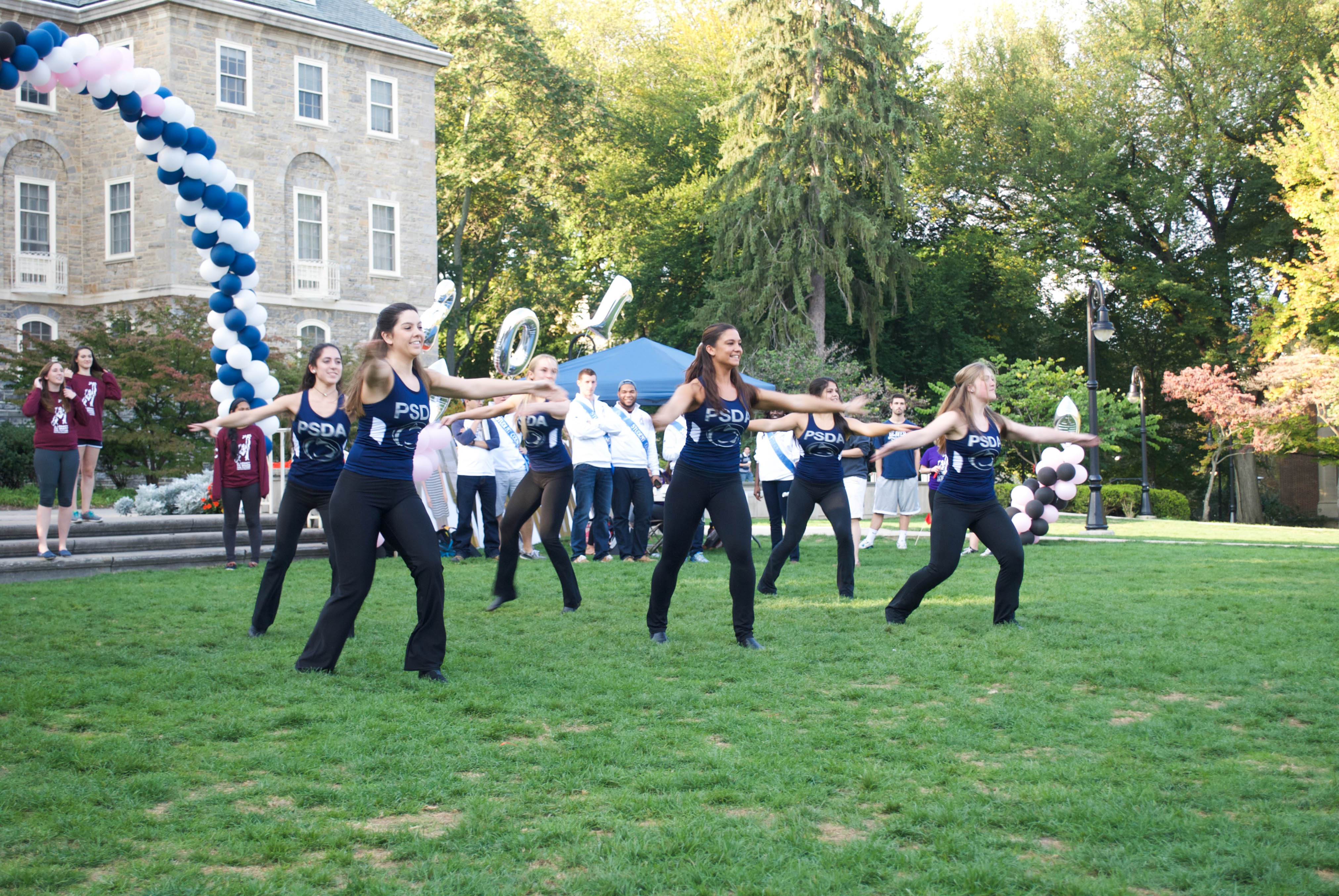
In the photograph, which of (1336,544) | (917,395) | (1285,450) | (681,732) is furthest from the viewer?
(917,395)

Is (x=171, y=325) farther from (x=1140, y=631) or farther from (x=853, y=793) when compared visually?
(x=853, y=793)

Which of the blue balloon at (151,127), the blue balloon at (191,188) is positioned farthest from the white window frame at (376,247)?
the blue balloon at (151,127)

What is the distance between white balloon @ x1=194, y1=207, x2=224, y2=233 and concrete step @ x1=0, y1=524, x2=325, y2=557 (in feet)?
12.4

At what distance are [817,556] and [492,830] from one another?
35.8ft

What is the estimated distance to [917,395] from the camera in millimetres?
40375

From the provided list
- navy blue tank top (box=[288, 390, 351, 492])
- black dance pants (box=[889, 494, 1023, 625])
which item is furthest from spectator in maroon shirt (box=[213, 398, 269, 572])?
black dance pants (box=[889, 494, 1023, 625])

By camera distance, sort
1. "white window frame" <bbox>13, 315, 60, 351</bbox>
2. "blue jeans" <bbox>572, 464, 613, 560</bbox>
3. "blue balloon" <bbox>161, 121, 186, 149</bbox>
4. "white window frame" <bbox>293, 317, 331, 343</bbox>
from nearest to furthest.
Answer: "blue balloon" <bbox>161, 121, 186, 149</bbox>, "blue jeans" <bbox>572, 464, 613, 560</bbox>, "white window frame" <bbox>13, 315, 60, 351</bbox>, "white window frame" <bbox>293, 317, 331, 343</bbox>

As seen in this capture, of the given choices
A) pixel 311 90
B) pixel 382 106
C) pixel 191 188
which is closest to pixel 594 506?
pixel 191 188

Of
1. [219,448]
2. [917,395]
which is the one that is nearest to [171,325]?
[219,448]

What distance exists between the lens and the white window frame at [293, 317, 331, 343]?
32.0 m

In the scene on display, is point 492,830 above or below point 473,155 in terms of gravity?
below

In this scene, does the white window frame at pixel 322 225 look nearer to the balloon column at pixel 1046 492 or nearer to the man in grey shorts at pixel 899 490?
the man in grey shorts at pixel 899 490

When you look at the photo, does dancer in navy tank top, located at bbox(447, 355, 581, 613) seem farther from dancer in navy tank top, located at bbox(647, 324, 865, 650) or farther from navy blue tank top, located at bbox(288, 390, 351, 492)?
dancer in navy tank top, located at bbox(647, 324, 865, 650)

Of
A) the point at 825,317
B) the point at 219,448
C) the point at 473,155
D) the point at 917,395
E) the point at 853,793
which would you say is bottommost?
the point at 853,793
